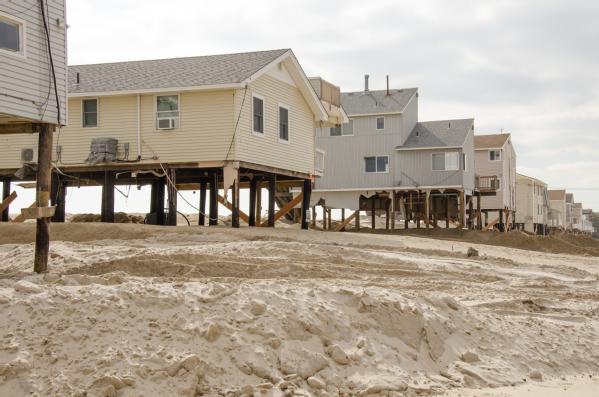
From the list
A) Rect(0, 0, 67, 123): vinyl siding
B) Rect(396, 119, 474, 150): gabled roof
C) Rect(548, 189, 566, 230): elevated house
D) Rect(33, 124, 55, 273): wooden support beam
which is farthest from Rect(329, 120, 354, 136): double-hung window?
Rect(548, 189, 566, 230): elevated house

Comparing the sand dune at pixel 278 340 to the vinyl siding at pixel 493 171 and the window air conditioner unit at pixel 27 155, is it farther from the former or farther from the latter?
the vinyl siding at pixel 493 171

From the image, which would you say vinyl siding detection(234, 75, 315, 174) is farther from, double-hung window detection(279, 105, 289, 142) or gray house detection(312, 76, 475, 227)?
gray house detection(312, 76, 475, 227)

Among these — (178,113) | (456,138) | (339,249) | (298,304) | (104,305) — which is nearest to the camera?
(104,305)

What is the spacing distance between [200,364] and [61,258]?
7.98m

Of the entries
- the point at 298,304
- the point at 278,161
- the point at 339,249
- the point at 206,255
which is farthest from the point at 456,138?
the point at 298,304

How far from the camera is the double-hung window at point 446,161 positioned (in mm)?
42344

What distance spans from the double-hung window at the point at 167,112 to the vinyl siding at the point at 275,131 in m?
2.14

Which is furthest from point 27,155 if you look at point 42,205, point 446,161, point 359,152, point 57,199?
point 446,161

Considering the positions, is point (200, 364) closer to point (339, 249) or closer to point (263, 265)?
point (263, 265)

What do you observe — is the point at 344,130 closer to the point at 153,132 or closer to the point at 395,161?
the point at 395,161

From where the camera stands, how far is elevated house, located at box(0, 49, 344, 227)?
2408 centimetres

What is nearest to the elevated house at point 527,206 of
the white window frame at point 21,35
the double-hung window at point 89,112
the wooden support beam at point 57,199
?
the wooden support beam at point 57,199

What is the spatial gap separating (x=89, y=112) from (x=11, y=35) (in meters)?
12.1

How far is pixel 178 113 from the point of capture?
24.6 meters
